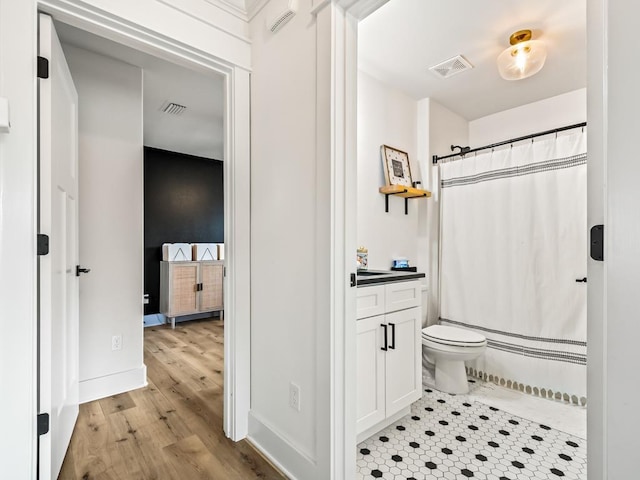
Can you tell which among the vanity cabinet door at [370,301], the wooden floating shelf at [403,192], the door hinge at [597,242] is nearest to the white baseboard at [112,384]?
the vanity cabinet door at [370,301]

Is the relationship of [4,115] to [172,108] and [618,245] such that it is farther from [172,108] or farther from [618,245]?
[172,108]

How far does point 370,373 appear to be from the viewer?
1752mm

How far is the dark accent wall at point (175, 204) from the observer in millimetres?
4438

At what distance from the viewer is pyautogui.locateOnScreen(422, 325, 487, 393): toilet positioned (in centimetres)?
226

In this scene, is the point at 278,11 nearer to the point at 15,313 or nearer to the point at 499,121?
the point at 15,313

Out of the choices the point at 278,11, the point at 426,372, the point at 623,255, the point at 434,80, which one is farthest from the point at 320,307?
the point at 434,80

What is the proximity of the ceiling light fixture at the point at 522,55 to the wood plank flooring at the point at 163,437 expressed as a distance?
2763 mm

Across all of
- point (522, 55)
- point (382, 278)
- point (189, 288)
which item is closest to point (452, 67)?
point (522, 55)

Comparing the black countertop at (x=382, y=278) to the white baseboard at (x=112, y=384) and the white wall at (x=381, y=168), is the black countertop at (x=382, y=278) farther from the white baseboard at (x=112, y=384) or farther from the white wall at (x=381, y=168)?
the white baseboard at (x=112, y=384)

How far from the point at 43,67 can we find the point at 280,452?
195 cm

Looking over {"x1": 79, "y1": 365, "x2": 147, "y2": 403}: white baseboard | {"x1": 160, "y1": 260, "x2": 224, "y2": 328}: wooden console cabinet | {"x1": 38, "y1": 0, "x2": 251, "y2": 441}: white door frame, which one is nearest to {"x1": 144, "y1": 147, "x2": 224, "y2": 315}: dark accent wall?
{"x1": 160, "y1": 260, "x2": 224, "y2": 328}: wooden console cabinet

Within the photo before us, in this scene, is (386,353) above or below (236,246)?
below

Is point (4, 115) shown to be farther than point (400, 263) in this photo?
No

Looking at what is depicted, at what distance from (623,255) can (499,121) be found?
10.6ft
